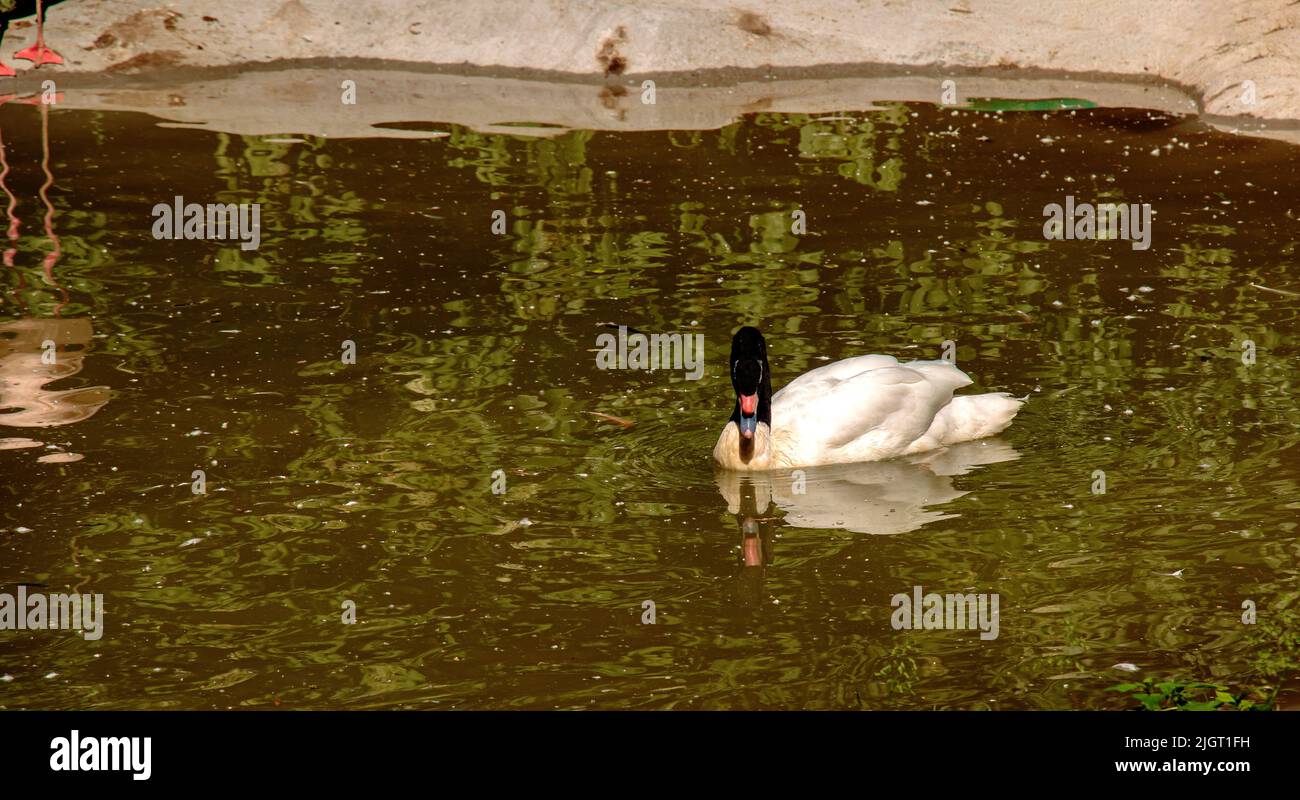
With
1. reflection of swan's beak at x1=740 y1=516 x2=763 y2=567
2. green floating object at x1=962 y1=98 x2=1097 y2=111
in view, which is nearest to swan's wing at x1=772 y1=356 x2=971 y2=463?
reflection of swan's beak at x1=740 y1=516 x2=763 y2=567

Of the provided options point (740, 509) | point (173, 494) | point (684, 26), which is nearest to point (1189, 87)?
point (684, 26)

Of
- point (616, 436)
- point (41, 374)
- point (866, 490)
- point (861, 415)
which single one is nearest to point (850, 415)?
point (861, 415)

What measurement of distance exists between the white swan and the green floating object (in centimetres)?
806

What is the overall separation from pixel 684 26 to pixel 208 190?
5981mm

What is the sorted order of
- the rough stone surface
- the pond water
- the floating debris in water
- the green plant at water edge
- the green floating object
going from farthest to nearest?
the rough stone surface → the green floating object → the floating debris in water → the pond water → the green plant at water edge

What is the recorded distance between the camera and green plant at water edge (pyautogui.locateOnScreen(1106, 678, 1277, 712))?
513 centimetres

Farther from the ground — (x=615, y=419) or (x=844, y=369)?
(x=844, y=369)

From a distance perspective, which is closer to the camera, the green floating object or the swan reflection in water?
the swan reflection in water

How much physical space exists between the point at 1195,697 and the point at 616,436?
377 cm

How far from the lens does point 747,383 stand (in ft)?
27.3

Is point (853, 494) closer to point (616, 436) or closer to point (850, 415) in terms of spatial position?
point (850, 415)

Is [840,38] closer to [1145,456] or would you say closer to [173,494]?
[1145,456]

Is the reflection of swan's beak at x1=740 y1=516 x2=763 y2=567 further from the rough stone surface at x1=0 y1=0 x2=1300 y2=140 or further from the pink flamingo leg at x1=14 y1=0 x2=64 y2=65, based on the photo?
the pink flamingo leg at x1=14 y1=0 x2=64 y2=65

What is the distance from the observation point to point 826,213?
43.3 feet
